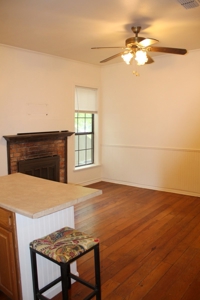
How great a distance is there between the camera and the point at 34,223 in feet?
5.95

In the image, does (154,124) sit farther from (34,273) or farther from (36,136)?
(34,273)

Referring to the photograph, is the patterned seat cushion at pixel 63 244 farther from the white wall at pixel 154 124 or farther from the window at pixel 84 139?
the window at pixel 84 139

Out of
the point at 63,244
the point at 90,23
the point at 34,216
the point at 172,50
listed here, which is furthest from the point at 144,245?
the point at 90,23

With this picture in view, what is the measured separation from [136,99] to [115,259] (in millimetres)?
3480

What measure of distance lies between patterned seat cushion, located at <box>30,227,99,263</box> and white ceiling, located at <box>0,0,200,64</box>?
2250 millimetres

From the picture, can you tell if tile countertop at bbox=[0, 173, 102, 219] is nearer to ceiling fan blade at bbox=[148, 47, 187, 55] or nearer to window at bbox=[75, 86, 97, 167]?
ceiling fan blade at bbox=[148, 47, 187, 55]

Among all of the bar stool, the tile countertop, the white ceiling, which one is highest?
the white ceiling

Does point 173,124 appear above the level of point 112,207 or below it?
above

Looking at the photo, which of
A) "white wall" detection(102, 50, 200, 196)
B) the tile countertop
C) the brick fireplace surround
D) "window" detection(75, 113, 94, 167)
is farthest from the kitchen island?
"window" detection(75, 113, 94, 167)

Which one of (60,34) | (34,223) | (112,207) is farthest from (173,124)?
(34,223)

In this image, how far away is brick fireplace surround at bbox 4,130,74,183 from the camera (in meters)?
4.05

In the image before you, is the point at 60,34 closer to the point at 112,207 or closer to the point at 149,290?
the point at 112,207

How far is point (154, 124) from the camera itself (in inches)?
197

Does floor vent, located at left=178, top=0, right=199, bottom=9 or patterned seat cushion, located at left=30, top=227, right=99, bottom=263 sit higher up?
floor vent, located at left=178, top=0, right=199, bottom=9
